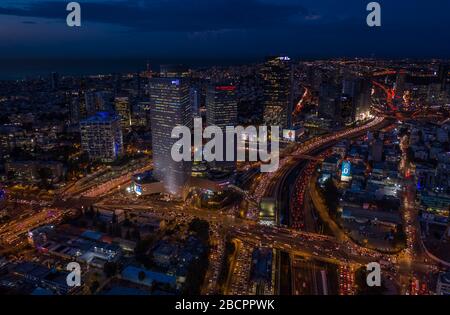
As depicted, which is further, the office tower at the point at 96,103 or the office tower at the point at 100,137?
the office tower at the point at 96,103

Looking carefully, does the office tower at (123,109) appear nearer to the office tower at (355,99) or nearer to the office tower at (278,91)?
the office tower at (278,91)

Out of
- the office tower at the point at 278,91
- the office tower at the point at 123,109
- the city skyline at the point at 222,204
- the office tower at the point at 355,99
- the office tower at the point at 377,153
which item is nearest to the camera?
the city skyline at the point at 222,204

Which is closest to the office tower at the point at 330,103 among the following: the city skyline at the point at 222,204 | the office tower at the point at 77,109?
the city skyline at the point at 222,204

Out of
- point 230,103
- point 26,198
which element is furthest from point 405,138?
point 26,198

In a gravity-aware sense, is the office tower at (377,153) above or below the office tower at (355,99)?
below

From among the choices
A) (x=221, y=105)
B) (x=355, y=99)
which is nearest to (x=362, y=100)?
(x=355, y=99)

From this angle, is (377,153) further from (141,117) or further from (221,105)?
(141,117)

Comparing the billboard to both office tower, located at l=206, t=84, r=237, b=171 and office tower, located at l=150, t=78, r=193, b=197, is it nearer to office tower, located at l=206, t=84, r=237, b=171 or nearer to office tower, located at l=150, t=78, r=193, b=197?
office tower, located at l=206, t=84, r=237, b=171

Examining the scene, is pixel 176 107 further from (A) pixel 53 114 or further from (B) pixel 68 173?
(A) pixel 53 114
